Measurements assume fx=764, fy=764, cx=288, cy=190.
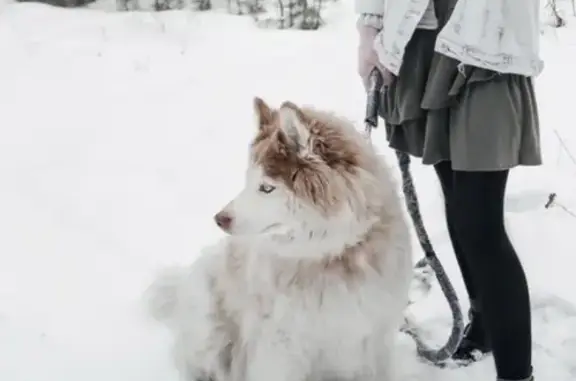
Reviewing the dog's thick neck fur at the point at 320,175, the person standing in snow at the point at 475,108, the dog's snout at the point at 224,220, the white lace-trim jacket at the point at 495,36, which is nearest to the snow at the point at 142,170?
the person standing in snow at the point at 475,108

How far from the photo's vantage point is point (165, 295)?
2.57 meters

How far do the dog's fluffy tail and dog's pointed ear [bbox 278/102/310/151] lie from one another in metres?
0.77

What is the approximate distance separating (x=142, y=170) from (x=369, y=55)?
256 centimetres

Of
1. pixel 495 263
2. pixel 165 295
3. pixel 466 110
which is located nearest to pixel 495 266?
pixel 495 263

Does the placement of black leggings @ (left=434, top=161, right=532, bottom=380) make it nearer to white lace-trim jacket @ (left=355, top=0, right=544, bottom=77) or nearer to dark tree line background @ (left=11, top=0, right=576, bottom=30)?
white lace-trim jacket @ (left=355, top=0, right=544, bottom=77)

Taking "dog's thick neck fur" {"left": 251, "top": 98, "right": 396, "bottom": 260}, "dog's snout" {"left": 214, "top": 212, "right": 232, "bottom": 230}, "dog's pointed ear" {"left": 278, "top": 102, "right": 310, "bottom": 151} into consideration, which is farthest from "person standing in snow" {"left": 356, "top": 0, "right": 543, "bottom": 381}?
"dog's snout" {"left": 214, "top": 212, "right": 232, "bottom": 230}

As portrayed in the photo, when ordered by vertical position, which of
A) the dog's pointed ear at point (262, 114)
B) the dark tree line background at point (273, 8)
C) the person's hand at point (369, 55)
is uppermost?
the person's hand at point (369, 55)

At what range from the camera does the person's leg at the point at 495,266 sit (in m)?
1.97

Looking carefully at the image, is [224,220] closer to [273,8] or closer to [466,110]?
[466,110]

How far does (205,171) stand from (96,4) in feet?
11.7

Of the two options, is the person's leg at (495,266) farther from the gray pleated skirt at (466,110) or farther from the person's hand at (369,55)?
the person's hand at (369,55)

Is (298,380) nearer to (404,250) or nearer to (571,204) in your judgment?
(404,250)

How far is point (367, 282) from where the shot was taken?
7.04ft

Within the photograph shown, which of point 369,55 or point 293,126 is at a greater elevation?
point 369,55
